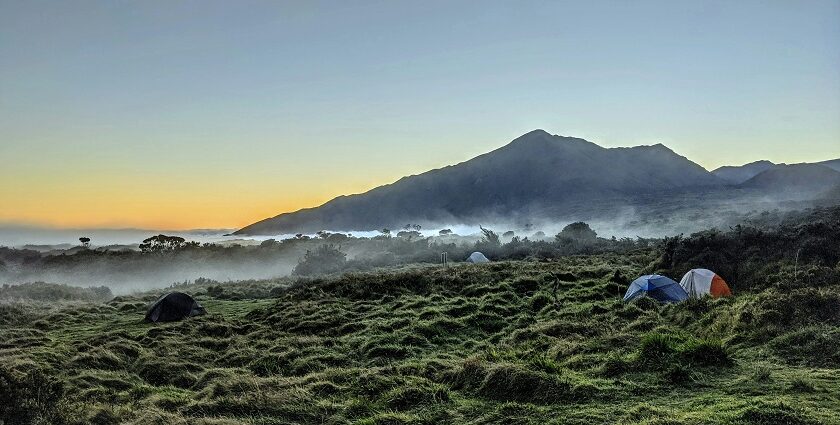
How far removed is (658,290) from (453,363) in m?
14.5

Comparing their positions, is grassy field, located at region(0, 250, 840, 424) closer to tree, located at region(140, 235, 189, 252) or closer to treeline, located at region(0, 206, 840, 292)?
treeline, located at region(0, 206, 840, 292)

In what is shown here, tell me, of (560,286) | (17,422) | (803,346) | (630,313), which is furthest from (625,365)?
(560,286)

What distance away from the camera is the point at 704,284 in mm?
26203

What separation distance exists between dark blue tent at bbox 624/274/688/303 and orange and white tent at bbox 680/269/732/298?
0.73 metres

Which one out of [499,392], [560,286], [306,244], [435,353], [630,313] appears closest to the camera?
[499,392]

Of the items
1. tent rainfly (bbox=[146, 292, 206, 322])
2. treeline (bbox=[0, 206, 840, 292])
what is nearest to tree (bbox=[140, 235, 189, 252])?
treeline (bbox=[0, 206, 840, 292])

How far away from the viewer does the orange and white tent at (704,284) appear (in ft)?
84.8

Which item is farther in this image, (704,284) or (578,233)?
(578,233)

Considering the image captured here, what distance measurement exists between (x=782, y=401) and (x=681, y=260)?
25.4 m

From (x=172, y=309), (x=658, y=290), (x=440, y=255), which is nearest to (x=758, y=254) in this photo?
(x=658, y=290)

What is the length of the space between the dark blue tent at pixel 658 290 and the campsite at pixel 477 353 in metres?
0.48

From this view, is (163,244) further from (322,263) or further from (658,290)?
(658,290)

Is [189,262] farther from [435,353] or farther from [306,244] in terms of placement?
[435,353]

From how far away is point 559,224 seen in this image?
19838 centimetres
